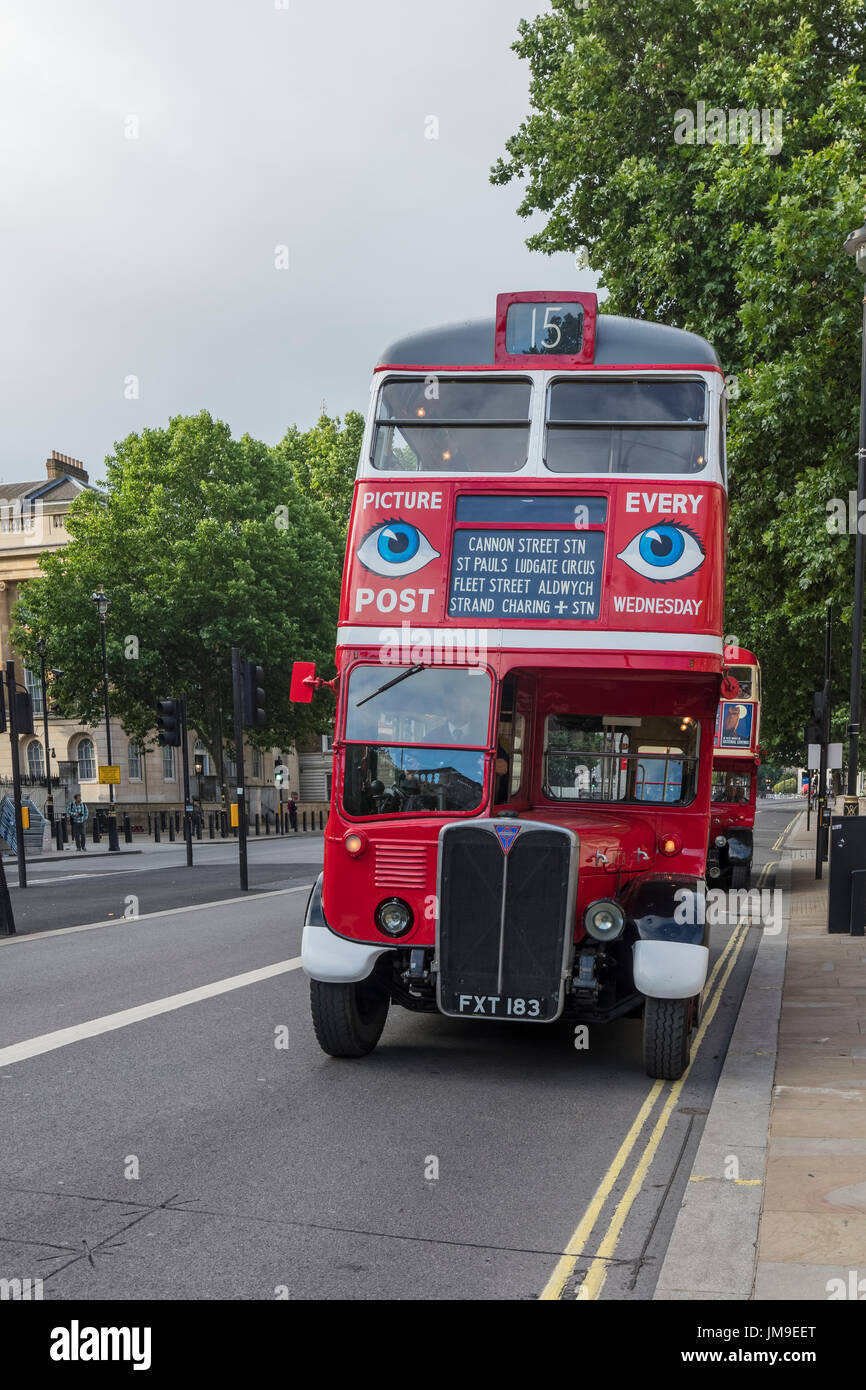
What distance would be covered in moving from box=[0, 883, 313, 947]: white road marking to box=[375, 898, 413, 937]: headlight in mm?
7325

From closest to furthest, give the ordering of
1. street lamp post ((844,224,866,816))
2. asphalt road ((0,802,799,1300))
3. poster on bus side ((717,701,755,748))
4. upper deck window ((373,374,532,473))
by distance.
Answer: asphalt road ((0,802,799,1300))
upper deck window ((373,374,532,473))
street lamp post ((844,224,866,816))
poster on bus side ((717,701,755,748))

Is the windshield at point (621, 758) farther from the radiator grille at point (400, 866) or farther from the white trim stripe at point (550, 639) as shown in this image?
the radiator grille at point (400, 866)

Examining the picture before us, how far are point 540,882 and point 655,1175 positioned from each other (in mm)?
1739

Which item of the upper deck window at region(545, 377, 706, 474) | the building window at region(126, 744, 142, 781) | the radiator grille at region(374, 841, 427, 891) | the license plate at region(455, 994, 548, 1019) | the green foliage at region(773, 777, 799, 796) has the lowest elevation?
the green foliage at region(773, 777, 799, 796)

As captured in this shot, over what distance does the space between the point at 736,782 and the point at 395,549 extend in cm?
1449

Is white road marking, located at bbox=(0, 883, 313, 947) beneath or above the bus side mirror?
beneath

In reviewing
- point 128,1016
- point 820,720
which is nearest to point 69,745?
point 820,720

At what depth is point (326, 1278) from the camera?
414 centimetres

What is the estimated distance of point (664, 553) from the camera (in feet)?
23.8

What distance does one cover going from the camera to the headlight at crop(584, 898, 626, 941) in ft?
22.2

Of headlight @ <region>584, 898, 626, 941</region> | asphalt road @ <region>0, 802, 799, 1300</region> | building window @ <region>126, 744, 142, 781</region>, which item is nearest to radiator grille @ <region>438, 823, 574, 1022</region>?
headlight @ <region>584, 898, 626, 941</region>

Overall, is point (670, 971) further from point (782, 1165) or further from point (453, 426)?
point (453, 426)

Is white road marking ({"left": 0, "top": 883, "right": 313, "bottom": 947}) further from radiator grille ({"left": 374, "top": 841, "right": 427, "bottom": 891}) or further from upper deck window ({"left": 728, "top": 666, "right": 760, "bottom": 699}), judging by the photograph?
upper deck window ({"left": 728, "top": 666, "right": 760, "bottom": 699})
